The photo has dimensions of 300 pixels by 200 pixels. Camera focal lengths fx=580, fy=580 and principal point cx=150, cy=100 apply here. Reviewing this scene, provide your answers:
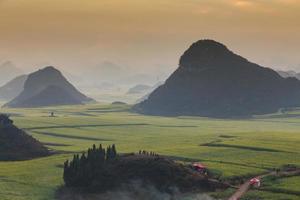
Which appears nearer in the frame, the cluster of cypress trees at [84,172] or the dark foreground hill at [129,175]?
A: the dark foreground hill at [129,175]

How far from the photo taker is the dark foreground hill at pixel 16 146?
Result: 11694 cm

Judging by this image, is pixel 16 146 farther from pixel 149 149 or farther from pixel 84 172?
pixel 84 172

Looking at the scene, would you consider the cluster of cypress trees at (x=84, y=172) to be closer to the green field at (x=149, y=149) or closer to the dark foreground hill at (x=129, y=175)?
the dark foreground hill at (x=129, y=175)

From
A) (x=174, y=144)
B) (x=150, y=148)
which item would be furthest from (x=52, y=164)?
(x=174, y=144)

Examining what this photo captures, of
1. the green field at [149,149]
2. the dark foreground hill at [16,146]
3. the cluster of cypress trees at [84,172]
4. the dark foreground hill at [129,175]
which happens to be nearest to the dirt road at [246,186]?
the green field at [149,149]

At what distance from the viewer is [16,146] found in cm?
12100

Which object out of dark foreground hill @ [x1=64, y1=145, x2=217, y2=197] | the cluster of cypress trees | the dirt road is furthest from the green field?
dark foreground hill @ [x1=64, y1=145, x2=217, y2=197]

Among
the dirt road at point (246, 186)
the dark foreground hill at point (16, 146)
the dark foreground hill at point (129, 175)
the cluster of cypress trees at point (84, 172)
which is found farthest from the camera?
the dark foreground hill at point (16, 146)

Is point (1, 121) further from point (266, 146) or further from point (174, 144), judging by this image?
point (266, 146)

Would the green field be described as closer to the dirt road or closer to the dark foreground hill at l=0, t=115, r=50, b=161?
the dirt road

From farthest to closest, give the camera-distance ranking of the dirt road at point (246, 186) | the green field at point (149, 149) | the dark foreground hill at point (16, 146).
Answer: the dark foreground hill at point (16, 146) < the green field at point (149, 149) < the dirt road at point (246, 186)

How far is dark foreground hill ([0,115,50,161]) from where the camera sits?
384ft

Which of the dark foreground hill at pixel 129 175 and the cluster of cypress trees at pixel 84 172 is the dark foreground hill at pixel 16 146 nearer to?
the dark foreground hill at pixel 129 175

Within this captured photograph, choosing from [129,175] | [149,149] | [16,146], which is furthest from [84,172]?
[16,146]
